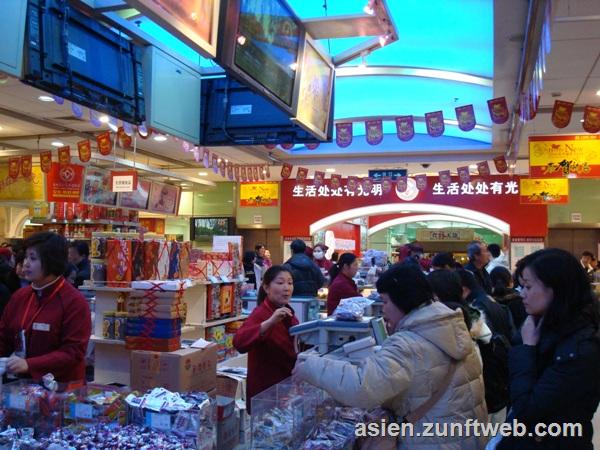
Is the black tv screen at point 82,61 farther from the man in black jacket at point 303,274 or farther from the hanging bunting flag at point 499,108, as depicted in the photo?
the hanging bunting flag at point 499,108

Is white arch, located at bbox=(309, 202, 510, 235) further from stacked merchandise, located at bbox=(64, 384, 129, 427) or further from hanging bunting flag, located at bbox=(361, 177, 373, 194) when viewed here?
stacked merchandise, located at bbox=(64, 384, 129, 427)

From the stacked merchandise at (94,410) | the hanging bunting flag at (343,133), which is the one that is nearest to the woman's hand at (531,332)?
the stacked merchandise at (94,410)

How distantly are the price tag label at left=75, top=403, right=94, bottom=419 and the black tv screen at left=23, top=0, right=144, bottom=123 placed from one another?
6.35 feet

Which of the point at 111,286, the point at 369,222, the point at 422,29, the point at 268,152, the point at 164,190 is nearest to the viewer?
the point at 111,286

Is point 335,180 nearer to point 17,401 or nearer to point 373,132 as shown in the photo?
point 373,132

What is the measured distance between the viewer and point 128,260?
4.85 m

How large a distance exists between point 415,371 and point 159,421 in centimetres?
98

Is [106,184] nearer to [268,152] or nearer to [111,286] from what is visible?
[268,152]

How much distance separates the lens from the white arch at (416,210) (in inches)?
582

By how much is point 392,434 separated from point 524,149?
437 inches

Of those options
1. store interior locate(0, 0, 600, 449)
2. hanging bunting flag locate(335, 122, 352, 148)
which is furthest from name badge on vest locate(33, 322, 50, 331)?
hanging bunting flag locate(335, 122, 352, 148)

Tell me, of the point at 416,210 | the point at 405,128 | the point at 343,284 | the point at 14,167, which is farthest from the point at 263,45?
the point at 416,210

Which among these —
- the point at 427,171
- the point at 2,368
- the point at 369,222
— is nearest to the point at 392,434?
the point at 2,368

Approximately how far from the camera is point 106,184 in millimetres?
10289
